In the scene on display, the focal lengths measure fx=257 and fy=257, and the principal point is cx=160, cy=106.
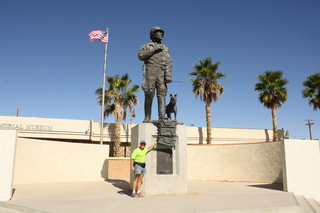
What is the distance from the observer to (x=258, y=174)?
10922 mm

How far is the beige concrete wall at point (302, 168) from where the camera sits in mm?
7730

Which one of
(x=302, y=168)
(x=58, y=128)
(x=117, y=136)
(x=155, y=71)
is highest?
(x=155, y=71)

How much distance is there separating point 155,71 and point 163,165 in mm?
2783

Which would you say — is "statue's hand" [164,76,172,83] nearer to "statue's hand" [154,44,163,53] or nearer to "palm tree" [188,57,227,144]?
"statue's hand" [154,44,163,53]

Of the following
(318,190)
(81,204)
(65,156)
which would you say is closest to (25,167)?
(65,156)

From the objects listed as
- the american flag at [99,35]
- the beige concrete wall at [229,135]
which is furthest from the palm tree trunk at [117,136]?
the beige concrete wall at [229,135]

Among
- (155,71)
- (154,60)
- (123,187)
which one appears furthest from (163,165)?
(154,60)

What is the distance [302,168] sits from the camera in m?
7.92

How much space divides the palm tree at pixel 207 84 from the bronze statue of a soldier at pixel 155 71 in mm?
11606

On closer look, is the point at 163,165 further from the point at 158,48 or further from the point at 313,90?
the point at 313,90

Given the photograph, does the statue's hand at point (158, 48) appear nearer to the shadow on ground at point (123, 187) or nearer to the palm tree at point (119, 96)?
the shadow on ground at point (123, 187)

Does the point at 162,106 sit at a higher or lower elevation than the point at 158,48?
lower

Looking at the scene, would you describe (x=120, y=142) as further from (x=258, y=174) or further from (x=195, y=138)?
(x=258, y=174)

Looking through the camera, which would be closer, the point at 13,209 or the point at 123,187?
the point at 13,209
